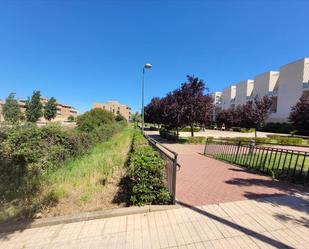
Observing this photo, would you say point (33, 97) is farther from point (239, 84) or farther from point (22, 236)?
point (22, 236)

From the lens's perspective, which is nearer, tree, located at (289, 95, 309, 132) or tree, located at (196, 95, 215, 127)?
tree, located at (289, 95, 309, 132)

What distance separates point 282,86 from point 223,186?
148 feet

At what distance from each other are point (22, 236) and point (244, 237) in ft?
10.9

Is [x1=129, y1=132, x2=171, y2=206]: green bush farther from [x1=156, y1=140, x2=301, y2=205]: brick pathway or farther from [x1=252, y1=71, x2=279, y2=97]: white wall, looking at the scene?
[x1=252, y1=71, x2=279, y2=97]: white wall

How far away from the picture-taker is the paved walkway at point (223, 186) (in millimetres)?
4270

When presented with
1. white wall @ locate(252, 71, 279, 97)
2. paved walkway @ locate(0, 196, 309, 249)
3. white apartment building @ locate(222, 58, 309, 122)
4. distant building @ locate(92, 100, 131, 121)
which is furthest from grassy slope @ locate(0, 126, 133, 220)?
distant building @ locate(92, 100, 131, 121)

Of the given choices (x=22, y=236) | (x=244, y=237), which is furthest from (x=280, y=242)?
(x=22, y=236)

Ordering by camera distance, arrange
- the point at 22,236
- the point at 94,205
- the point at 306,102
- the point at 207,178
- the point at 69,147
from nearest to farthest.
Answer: the point at 22,236 < the point at 94,205 < the point at 207,178 < the point at 69,147 < the point at 306,102

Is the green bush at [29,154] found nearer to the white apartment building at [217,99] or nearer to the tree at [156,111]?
the tree at [156,111]

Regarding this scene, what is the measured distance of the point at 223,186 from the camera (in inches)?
199

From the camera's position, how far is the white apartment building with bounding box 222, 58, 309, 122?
35800 millimetres

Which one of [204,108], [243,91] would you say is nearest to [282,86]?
[243,91]

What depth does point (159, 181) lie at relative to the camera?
3.78 metres

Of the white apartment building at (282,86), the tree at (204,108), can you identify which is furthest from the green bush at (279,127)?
the tree at (204,108)
